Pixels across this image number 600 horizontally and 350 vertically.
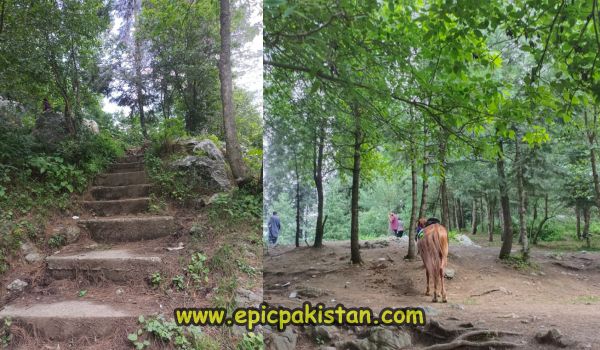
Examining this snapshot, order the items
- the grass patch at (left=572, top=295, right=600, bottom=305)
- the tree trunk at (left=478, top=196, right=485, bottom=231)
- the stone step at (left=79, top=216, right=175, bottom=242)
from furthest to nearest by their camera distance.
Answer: the tree trunk at (left=478, top=196, right=485, bottom=231) < the grass patch at (left=572, top=295, right=600, bottom=305) < the stone step at (left=79, top=216, right=175, bottom=242)

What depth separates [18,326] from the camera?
1680 mm

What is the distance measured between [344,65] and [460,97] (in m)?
0.72

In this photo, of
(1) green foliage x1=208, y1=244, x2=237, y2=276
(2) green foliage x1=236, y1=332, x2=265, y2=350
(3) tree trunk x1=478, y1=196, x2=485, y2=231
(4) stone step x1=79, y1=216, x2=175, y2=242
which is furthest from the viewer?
(3) tree trunk x1=478, y1=196, x2=485, y2=231

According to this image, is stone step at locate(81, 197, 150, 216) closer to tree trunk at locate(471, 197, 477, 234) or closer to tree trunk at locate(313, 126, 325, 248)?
tree trunk at locate(313, 126, 325, 248)

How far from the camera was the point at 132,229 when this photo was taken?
218cm

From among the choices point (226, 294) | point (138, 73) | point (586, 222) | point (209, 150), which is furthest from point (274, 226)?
point (586, 222)

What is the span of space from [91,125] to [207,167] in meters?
0.88

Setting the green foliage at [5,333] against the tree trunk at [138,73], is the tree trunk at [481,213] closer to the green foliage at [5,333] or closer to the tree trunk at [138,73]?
the tree trunk at [138,73]

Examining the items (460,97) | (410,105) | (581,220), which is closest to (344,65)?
(410,105)

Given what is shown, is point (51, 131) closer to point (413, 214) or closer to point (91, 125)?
point (91, 125)

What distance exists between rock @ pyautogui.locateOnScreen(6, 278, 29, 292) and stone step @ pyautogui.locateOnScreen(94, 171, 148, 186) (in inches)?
28.1

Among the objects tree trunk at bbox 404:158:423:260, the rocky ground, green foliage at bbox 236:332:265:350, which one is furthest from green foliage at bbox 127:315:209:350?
tree trunk at bbox 404:158:423:260

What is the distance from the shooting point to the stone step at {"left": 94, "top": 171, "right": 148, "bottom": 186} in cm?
236

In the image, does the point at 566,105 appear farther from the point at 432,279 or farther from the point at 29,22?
the point at 29,22
